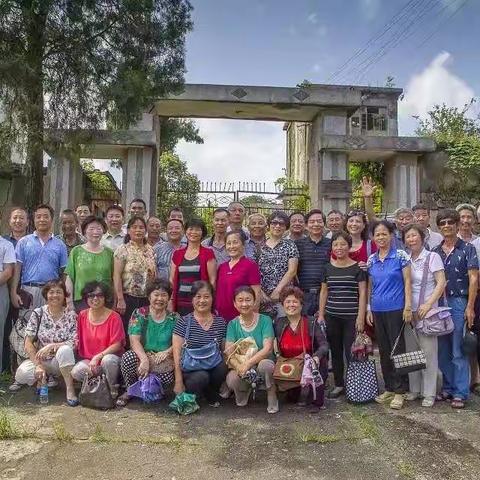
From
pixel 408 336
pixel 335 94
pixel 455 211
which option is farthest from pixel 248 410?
pixel 335 94

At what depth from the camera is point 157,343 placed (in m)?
4.87

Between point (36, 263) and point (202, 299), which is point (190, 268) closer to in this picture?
point (202, 299)

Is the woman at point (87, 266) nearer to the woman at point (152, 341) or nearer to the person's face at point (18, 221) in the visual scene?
the woman at point (152, 341)

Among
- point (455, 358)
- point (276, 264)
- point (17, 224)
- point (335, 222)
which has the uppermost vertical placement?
point (335, 222)

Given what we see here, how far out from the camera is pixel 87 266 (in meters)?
5.21

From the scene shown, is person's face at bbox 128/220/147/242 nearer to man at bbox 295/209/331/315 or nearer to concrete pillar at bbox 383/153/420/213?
man at bbox 295/209/331/315

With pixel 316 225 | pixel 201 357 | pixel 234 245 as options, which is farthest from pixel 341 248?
pixel 201 357

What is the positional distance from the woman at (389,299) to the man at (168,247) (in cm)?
198

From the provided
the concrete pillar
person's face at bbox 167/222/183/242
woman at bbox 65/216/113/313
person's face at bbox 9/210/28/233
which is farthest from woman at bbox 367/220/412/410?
the concrete pillar

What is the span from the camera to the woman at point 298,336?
4711 millimetres

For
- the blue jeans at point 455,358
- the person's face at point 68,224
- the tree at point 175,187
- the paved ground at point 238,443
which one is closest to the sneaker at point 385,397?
the paved ground at point 238,443

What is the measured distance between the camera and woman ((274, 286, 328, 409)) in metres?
4.71

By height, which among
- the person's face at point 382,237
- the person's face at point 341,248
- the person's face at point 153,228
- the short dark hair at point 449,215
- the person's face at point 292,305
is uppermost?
the short dark hair at point 449,215

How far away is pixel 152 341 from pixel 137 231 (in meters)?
1.10
